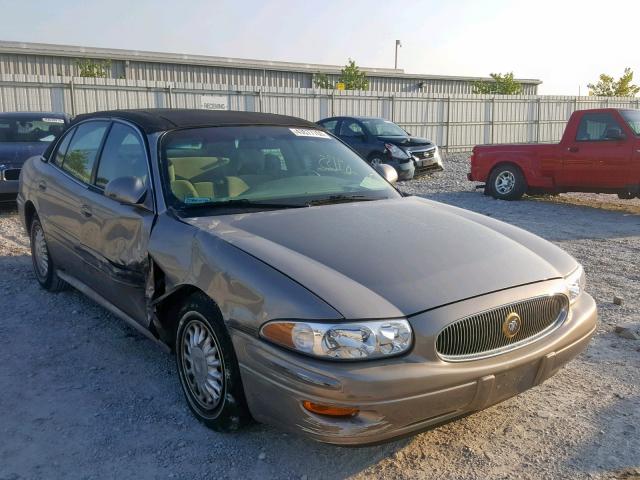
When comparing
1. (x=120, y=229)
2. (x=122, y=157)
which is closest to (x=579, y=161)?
(x=122, y=157)

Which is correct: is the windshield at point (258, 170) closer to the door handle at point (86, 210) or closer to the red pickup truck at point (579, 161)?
the door handle at point (86, 210)

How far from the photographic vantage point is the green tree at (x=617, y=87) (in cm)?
3981

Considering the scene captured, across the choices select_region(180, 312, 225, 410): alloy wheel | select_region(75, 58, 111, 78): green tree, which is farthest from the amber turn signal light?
select_region(75, 58, 111, 78): green tree

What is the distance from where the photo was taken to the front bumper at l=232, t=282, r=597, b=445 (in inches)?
97.8

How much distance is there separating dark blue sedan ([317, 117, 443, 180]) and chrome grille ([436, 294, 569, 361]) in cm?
1075

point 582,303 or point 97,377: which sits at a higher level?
point 582,303

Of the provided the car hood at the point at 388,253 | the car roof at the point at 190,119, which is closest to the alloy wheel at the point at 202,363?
the car hood at the point at 388,253

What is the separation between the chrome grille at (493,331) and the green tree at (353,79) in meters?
29.0

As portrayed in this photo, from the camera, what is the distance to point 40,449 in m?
3.06

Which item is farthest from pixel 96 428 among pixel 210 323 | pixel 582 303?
pixel 582 303

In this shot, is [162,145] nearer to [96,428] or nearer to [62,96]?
[96,428]

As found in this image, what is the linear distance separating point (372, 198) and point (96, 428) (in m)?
2.13

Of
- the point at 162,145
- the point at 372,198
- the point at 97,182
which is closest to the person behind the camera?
the point at 162,145

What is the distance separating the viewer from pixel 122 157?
4211mm
